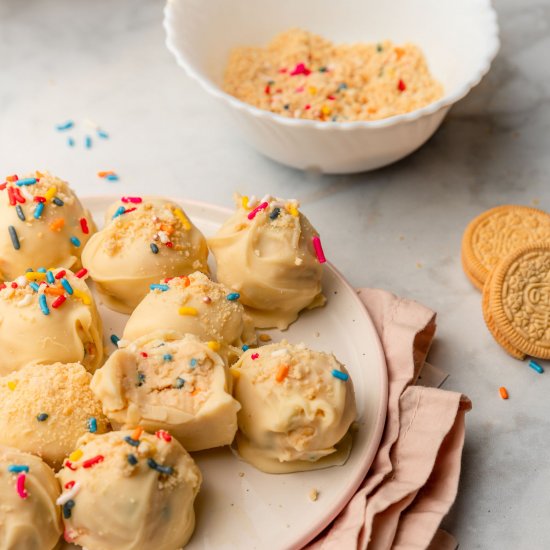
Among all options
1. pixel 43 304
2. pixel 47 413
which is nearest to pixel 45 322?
pixel 43 304

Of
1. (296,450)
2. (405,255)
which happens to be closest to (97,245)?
(296,450)

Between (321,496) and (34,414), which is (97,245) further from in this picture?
(321,496)

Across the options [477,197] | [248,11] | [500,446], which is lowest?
[500,446]

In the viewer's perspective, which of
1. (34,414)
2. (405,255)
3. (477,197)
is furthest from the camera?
(477,197)

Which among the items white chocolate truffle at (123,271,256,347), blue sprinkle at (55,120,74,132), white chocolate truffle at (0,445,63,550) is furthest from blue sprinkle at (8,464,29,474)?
blue sprinkle at (55,120,74,132)

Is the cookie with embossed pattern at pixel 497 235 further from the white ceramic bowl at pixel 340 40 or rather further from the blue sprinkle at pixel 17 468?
the blue sprinkle at pixel 17 468

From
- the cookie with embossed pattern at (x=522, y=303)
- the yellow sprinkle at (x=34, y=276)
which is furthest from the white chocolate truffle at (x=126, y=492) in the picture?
the cookie with embossed pattern at (x=522, y=303)

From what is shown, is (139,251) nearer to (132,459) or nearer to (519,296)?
(132,459)

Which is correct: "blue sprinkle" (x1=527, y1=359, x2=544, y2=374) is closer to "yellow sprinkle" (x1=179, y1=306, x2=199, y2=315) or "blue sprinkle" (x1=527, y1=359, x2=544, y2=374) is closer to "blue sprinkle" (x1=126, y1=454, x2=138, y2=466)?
"yellow sprinkle" (x1=179, y1=306, x2=199, y2=315)
